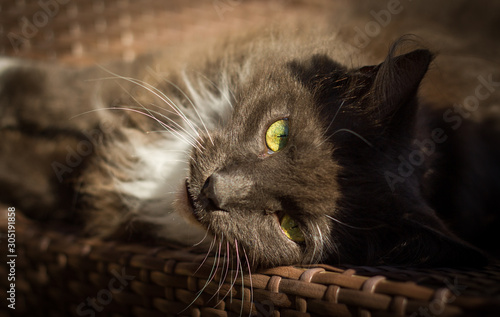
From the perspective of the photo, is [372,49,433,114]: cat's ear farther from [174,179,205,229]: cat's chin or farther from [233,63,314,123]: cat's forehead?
[174,179,205,229]: cat's chin

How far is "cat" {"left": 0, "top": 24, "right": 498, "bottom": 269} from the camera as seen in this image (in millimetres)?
935

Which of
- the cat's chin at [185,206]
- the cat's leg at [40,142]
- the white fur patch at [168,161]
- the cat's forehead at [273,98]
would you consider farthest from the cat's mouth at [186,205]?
the cat's leg at [40,142]

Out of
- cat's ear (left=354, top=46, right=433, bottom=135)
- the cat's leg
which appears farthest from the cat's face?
the cat's leg

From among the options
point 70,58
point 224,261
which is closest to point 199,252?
point 224,261

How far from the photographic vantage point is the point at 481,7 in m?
1.63

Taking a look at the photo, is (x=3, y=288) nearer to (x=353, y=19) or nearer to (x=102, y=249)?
(x=102, y=249)

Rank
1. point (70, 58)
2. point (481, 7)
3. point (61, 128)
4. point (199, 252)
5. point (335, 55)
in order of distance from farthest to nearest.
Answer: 1. point (70, 58)
2. point (481, 7)
3. point (61, 128)
4. point (335, 55)
5. point (199, 252)

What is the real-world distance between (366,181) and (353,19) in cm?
94

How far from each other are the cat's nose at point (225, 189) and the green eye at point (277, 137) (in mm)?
119

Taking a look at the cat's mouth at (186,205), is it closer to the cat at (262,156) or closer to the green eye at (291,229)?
the cat at (262,156)

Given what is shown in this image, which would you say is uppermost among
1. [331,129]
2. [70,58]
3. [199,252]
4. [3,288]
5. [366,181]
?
[70,58]

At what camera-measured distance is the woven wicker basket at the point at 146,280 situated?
0.70 meters

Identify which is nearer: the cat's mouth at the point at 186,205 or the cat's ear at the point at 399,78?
the cat's ear at the point at 399,78

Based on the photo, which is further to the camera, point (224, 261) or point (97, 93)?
point (97, 93)
